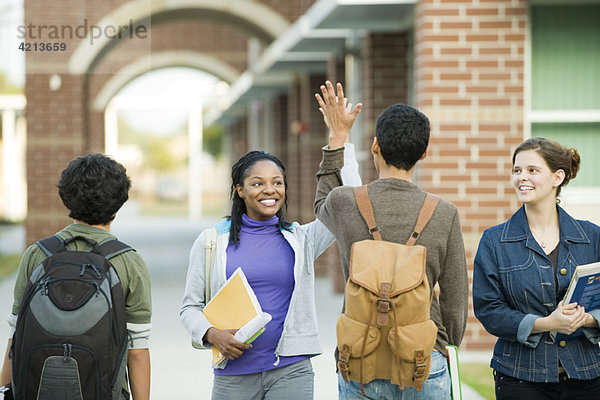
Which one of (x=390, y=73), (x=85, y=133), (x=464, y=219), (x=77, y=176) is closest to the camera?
(x=77, y=176)

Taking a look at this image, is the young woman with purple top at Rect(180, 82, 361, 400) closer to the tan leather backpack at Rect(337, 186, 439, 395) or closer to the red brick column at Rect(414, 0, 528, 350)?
Result: the tan leather backpack at Rect(337, 186, 439, 395)

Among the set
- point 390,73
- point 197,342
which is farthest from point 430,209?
point 390,73

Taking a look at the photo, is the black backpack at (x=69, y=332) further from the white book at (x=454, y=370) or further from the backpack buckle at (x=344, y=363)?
the white book at (x=454, y=370)

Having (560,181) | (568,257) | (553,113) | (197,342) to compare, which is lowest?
(197,342)

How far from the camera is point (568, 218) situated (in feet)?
12.7

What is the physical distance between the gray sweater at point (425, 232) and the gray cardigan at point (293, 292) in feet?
0.93

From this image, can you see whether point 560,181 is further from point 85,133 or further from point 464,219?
point 85,133

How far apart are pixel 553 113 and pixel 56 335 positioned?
6.46m

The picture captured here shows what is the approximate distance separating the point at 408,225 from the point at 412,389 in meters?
0.59

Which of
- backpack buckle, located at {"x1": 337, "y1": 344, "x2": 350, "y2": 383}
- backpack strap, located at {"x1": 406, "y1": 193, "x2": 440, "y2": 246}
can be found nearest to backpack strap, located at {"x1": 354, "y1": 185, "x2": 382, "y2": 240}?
backpack strap, located at {"x1": 406, "y1": 193, "x2": 440, "y2": 246}

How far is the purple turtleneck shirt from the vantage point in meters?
3.76

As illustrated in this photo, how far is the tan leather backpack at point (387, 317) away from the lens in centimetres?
313

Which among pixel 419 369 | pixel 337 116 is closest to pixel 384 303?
pixel 419 369

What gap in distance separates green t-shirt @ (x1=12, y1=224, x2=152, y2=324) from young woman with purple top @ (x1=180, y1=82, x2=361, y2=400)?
0.32m
